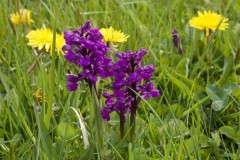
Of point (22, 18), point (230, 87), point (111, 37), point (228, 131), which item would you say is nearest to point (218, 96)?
point (230, 87)

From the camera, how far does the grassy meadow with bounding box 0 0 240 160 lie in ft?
4.54

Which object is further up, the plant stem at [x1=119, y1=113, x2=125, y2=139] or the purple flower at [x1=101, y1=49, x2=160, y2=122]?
Answer: the purple flower at [x1=101, y1=49, x2=160, y2=122]

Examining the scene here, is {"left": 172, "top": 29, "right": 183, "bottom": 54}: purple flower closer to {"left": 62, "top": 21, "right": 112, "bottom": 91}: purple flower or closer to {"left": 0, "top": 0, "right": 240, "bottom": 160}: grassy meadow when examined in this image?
{"left": 0, "top": 0, "right": 240, "bottom": 160}: grassy meadow

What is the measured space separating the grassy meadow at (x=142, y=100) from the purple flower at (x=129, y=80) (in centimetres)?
6

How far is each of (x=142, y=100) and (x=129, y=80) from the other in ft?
1.12

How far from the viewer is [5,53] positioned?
214cm

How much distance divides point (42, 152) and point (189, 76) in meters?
0.87

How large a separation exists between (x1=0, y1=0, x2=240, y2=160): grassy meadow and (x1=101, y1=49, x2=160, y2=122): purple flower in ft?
0.18

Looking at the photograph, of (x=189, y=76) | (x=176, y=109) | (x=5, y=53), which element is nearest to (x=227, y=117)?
(x=176, y=109)

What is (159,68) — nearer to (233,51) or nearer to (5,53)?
(233,51)

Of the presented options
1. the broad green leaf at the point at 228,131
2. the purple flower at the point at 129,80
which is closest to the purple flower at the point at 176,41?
the broad green leaf at the point at 228,131

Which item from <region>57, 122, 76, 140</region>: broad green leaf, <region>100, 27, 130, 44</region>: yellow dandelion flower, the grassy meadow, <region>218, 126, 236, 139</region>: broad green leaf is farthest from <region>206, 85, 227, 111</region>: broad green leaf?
<region>57, 122, 76, 140</region>: broad green leaf

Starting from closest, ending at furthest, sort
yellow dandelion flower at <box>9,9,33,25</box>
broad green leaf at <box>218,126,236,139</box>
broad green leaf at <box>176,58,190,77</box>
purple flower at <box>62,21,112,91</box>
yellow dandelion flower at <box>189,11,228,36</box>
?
1. purple flower at <box>62,21,112,91</box>
2. broad green leaf at <box>218,126,236,139</box>
3. broad green leaf at <box>176,58,190,77</box>
4. yellow dandelion flower at <box>189,11,228,36</box>
5. yellow dandelion flower at <box>9,9,33,25</box>

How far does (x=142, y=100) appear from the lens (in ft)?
5.41
